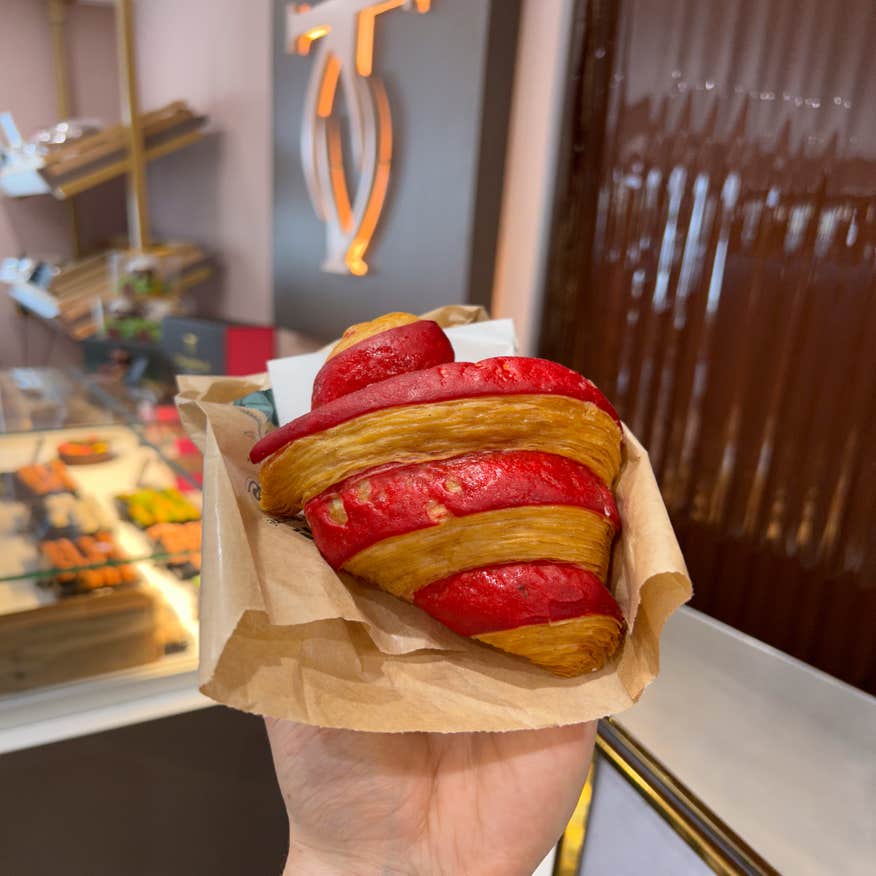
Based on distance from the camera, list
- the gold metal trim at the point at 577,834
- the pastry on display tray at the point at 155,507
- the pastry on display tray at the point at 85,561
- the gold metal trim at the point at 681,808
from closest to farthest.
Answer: the gold metal trim at the point at 681,808 < the gold metal trim at the point at 577,834 < the pastry on display tray at the point at 85,561 < the pastry on display tray at the point at 155,507

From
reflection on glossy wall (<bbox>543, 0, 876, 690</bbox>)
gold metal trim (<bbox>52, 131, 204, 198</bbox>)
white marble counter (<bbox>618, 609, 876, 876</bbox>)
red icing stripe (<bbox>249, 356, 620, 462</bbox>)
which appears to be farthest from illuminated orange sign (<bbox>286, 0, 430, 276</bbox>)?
red icing stripe (<bbox>249, 356, 620, 462</bbox>)

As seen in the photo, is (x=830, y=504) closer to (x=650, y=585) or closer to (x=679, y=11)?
(x=650, y=585)

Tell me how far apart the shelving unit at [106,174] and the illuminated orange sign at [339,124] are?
3.54ft

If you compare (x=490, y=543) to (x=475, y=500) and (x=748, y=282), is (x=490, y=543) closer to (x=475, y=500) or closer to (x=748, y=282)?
(x=475, y=500)

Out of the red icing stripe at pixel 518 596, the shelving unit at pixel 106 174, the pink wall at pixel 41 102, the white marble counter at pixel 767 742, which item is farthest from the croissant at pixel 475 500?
the pink wall at pixel 41 102

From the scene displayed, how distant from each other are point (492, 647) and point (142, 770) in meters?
0.67

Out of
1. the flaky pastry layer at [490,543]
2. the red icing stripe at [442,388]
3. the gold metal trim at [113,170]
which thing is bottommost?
the flaky pastry layer at [490,543]

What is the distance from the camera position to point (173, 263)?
285 centimetres

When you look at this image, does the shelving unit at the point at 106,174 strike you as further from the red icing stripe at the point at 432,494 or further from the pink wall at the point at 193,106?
the red icing stripe at the point at 432,494

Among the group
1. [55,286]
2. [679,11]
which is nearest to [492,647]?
[679,11]

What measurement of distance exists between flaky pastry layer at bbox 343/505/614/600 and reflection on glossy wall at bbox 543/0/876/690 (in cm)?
73

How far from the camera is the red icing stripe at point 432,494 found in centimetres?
54

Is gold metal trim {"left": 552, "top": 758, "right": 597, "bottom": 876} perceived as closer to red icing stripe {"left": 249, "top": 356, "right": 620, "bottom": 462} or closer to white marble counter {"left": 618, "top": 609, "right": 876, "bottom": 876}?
white marble counter {"left": 618, "top": 609, "right": 876, "bottom": 876}

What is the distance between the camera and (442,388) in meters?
0.55
